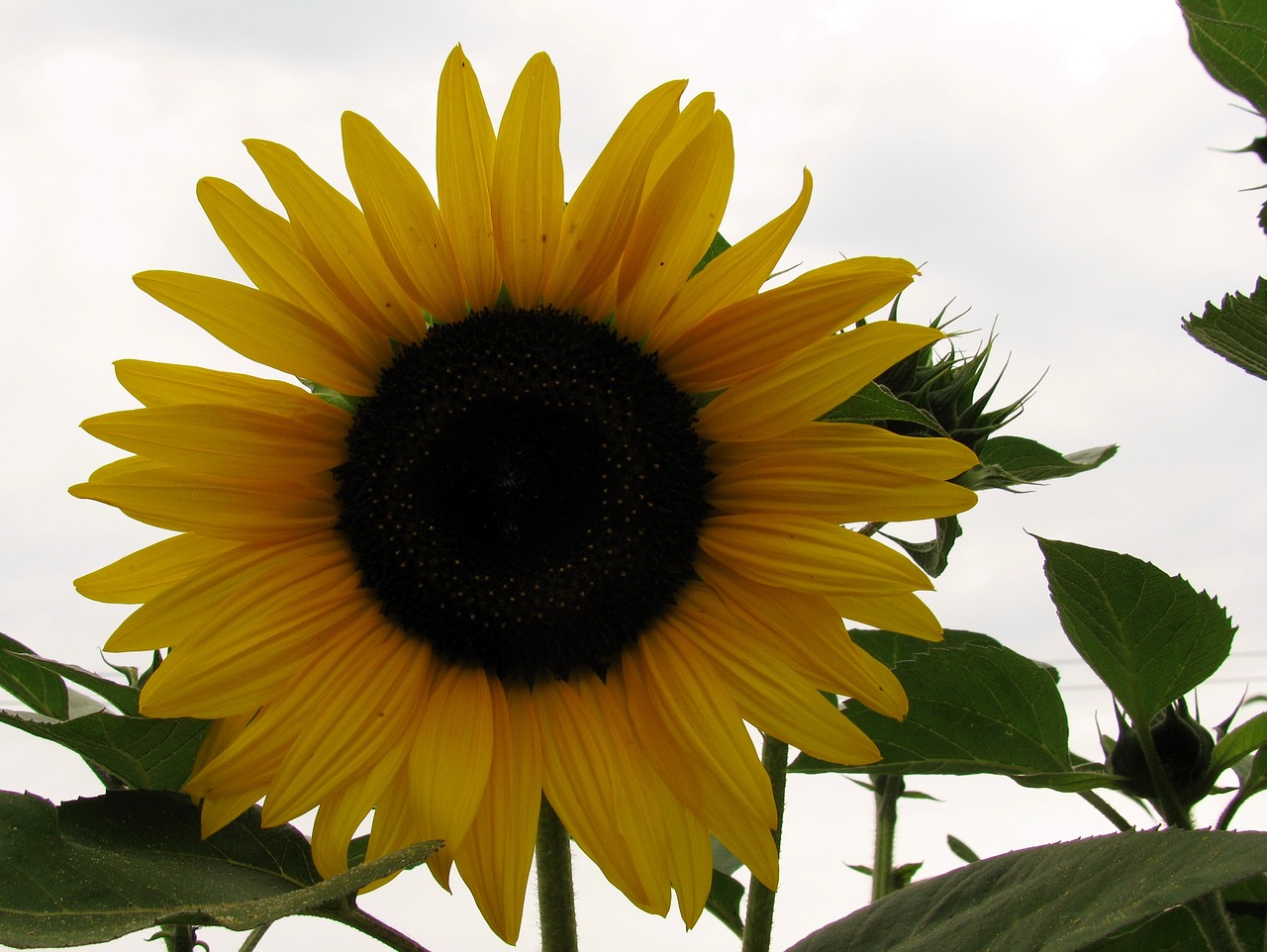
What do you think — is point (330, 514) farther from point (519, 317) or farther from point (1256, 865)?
point (1256, 865)

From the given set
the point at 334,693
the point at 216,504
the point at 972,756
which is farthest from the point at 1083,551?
the point at 216,504

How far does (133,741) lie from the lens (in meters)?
1.17

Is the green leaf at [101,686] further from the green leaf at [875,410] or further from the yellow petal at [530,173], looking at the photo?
the green leaf at [875,410]

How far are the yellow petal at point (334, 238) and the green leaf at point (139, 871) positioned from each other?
0.53 metres

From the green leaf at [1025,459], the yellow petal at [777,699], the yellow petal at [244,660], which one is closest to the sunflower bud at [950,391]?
the green leaf at [1025,459]

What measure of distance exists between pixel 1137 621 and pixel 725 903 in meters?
0.74

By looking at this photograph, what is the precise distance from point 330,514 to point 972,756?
758 mm

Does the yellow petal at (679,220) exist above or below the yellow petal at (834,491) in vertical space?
above

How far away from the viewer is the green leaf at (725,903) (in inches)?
69.0

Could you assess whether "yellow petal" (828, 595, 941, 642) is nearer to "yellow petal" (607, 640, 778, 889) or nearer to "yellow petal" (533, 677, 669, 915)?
"yellow petal" (607, 640, 778, 889)

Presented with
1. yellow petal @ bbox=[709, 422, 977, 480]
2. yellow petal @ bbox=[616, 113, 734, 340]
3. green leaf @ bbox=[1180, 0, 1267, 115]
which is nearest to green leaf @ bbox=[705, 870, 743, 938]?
yellow petal @ bbox=[709, 422, 977, 480]

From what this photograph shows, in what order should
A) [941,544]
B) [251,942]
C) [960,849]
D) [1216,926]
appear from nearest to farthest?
[1216,926], [941,544], [251,942], [960,849]

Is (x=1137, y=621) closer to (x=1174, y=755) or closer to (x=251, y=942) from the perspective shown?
(x=1174, y=755)

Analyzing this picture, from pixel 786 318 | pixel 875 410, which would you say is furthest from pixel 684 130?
pixel 875 410
